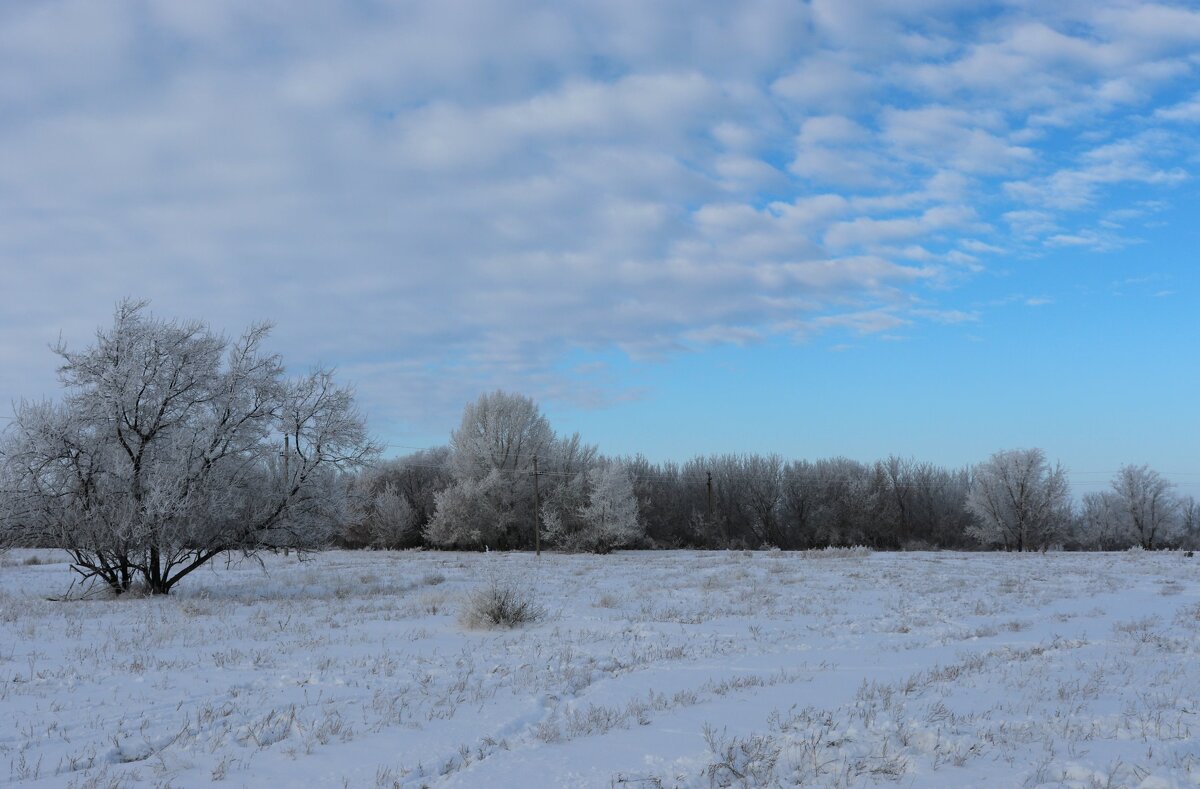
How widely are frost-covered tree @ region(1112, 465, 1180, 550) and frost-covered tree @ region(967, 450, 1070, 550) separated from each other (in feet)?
48.4

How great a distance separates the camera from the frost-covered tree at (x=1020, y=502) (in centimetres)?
6706

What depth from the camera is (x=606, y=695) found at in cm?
816

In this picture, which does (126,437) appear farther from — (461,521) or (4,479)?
(461,521)

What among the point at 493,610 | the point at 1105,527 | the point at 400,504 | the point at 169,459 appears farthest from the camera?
the point at 1105,527

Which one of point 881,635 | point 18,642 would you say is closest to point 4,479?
point 18,642

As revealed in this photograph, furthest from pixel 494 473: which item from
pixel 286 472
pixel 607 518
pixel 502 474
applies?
pixel 286 472

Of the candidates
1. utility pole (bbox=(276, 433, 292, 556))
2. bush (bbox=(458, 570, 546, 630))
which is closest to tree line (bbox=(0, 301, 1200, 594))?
utility pole (bbox=(276, 433, 292, 556))

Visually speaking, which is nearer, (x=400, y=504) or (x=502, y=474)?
(x=502, y=474)

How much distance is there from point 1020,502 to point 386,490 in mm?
54724

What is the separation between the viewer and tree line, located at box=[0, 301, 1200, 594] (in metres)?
19.0

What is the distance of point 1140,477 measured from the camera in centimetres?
7812

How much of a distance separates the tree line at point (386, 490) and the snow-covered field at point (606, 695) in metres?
3.42

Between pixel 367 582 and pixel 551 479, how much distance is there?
38.3 metres

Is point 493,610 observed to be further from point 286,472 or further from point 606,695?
point 286,472
